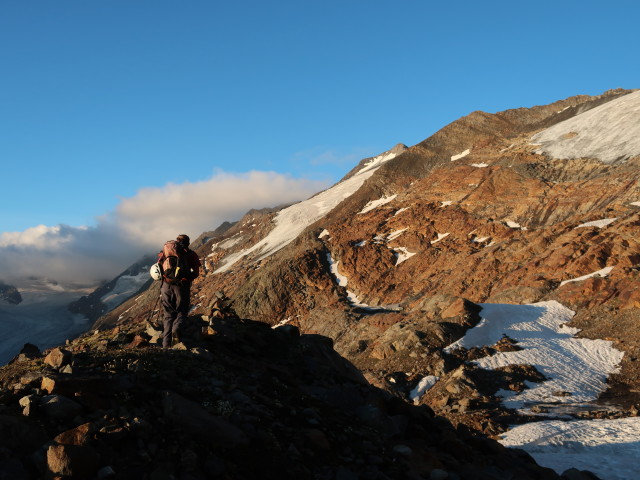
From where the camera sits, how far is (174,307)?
39.4ft

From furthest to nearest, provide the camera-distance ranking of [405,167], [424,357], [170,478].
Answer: [405,167] → [424,357] → [170,478]

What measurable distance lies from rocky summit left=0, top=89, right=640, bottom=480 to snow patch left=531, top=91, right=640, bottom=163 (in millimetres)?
479

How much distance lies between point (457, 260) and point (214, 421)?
2277 inches

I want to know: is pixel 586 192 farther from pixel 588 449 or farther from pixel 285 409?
pixel 285 409

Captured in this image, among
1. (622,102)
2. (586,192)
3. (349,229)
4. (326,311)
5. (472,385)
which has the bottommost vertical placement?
(472,385)

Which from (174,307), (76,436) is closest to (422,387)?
(174,307)

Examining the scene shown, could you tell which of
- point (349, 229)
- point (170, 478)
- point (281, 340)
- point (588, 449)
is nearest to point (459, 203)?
point (349, 229)

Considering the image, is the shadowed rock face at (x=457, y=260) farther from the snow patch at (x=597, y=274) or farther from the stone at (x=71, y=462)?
the stone at (x=71, y=462)

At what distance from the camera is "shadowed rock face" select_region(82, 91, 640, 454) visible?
33.6 meters

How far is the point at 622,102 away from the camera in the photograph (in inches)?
3460

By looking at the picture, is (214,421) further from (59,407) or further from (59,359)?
(59,359)

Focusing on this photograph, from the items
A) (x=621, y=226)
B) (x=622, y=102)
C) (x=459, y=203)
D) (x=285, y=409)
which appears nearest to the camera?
(x=285, y=409)

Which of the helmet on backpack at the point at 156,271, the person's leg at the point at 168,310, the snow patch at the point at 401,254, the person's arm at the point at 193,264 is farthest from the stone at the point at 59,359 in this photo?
the snow patch at the point at 401,254

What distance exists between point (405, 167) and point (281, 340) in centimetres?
9197
